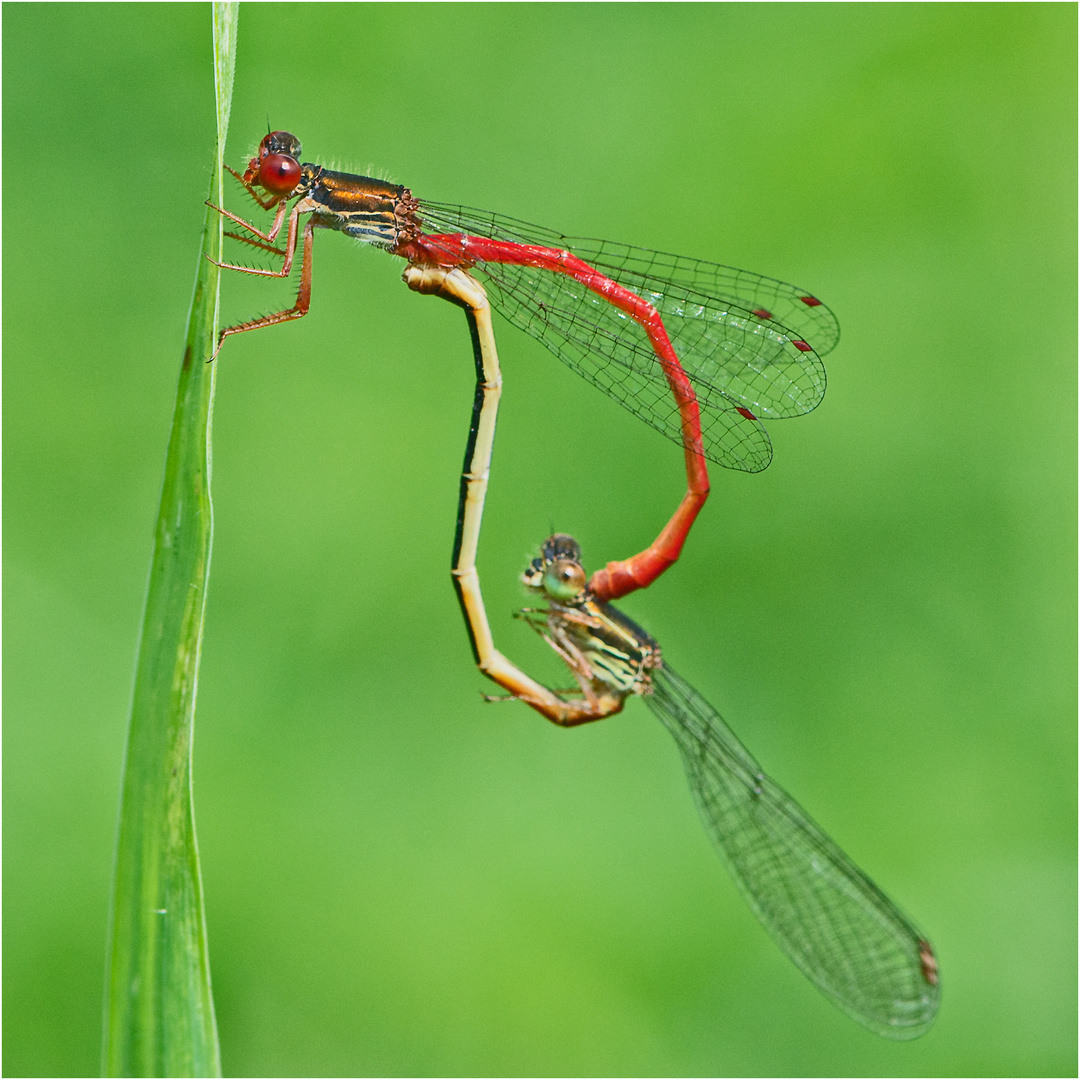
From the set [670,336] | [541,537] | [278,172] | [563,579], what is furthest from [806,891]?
[278,172]

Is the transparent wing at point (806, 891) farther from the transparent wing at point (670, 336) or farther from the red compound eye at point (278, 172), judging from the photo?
the red compound eye at point (278, 172)

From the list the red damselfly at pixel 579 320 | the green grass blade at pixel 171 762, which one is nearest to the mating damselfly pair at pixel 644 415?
the red damselfly at pixel 579 320

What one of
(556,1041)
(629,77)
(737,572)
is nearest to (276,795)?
(556,1041)

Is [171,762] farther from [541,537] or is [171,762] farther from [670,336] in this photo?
[541,537]

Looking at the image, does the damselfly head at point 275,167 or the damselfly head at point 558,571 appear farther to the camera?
the damselfly head at point 558,571

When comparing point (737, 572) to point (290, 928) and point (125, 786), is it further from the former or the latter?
point (125, 786)

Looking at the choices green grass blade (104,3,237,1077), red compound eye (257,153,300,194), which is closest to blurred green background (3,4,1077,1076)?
red compound eye (257,153,300,194)
